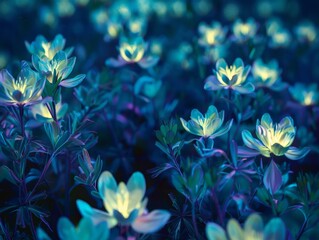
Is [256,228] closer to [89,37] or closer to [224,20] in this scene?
[89,37]

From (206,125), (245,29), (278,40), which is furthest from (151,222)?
(278,40)

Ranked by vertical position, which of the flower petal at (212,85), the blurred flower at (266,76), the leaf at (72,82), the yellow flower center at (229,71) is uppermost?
the leaf at (72,82)

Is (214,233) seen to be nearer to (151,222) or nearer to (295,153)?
(151,222)

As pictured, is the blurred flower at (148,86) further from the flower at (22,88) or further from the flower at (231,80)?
the flower at (22,88)

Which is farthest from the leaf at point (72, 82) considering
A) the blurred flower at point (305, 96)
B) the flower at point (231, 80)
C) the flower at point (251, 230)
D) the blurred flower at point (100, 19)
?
the blurred flower at point (100, 19)

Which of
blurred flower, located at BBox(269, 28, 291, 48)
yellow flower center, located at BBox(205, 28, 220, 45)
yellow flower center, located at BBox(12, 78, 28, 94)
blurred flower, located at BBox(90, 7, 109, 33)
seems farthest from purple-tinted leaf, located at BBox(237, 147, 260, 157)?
blurred flower, located at BBox(90, 7, 109, 33)

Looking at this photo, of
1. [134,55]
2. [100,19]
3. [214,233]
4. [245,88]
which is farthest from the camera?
[100,19]

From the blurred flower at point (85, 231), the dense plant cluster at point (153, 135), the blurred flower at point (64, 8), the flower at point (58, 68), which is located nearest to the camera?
the blurred flower at point (85, 231)
